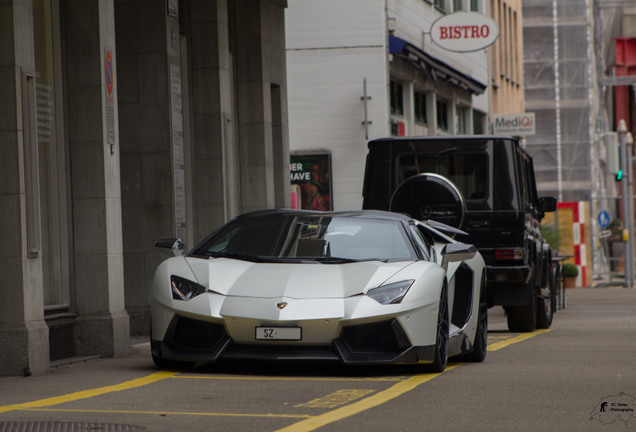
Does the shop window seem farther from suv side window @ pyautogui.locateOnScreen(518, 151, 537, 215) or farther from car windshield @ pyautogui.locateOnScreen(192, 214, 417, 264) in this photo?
car windshield @ pyautogui.locateOnScreen(192, 214, 417, 264)

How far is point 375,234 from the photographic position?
36.4ft

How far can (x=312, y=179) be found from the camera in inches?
1289

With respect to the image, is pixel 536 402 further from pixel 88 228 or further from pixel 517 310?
pixel 517 310

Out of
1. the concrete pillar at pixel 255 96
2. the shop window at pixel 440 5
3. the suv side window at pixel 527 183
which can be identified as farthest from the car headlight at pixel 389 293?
the shop window at pixel 440 5

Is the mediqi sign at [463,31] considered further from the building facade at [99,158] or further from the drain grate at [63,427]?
the drain grate at [63,427]

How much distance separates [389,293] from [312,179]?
2277 cm

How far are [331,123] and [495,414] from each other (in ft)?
82.6

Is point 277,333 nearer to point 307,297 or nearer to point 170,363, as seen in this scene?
point 307,297

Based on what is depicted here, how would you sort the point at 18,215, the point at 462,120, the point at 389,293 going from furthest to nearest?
the point at 462,120 < the point at 18,215 < the point at 389,293

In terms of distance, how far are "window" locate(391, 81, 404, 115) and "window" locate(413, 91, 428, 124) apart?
4.21 feet

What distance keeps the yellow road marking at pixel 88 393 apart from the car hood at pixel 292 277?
Answer: 818 mm

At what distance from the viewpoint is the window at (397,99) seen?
33.9m

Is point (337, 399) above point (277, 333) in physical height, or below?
below

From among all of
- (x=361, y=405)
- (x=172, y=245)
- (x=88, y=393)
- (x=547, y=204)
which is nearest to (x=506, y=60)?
A: (x=547, y=204)
